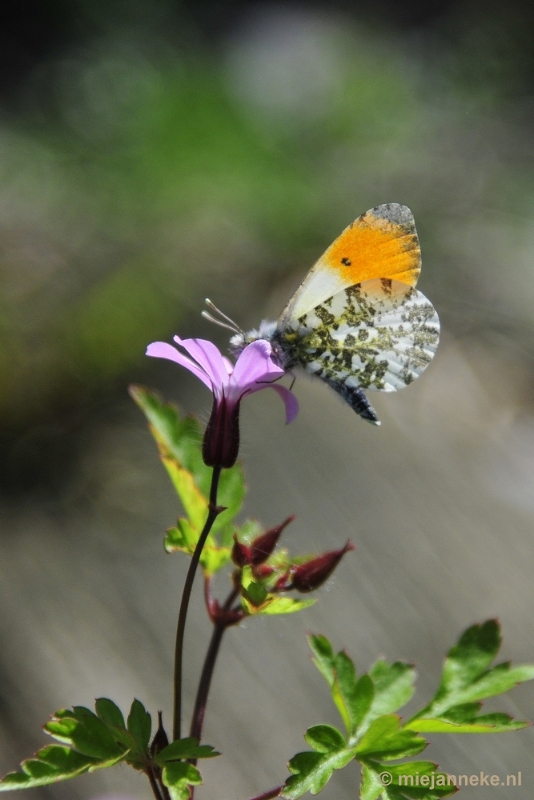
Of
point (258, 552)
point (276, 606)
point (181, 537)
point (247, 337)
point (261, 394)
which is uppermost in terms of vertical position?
point (261, 394)

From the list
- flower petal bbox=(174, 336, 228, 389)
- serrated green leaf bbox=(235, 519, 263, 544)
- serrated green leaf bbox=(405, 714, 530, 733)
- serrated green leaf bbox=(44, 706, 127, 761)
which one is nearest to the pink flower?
flower petal bbox=(174, 336, 228, 389)

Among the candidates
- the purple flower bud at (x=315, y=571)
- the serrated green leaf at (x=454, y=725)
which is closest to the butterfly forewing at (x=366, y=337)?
the purple flower bud at (x=315, y=571)

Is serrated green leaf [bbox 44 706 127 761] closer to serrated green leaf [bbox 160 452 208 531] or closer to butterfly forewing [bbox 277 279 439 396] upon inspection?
serrated green leaf [bbox 160 452 208 531]

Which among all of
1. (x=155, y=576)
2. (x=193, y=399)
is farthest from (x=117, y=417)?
(x=155, y=576)

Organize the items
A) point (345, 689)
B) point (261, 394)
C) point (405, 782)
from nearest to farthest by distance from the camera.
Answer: point (405, 782) → point (345, 689) → point (261, 394)

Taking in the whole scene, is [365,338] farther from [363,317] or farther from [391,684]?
[391,684]

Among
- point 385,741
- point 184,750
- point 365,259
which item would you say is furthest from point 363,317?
point 184,750

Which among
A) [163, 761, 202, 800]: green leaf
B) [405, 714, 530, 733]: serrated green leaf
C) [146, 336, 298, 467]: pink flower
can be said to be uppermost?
[146, 336, 298, 467]: pink flower
